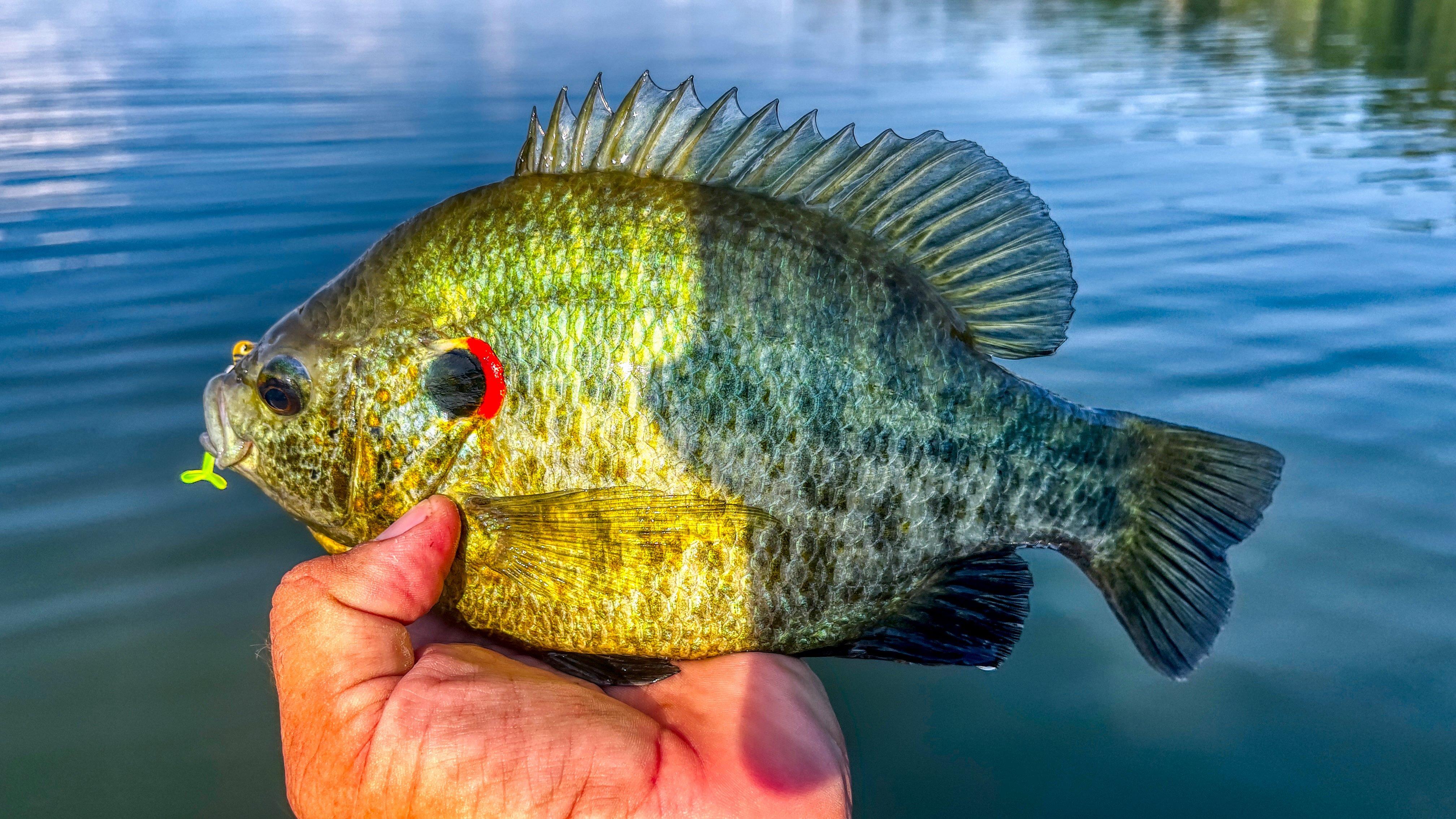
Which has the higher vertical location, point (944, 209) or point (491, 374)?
point (944, 209)

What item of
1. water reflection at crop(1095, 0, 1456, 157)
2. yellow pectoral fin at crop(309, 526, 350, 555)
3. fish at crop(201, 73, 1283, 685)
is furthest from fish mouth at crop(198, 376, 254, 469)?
water reflection at crop(1095, 0, 1456, 157)

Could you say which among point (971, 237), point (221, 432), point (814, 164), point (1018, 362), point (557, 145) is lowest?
point (1018, 362)

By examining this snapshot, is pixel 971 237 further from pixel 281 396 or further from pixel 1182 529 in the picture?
pixel 281 396

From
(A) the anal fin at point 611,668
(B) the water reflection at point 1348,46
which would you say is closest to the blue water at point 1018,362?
(B) the water reflection at point 1348,46

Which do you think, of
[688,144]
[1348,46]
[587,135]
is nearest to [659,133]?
[688,144]

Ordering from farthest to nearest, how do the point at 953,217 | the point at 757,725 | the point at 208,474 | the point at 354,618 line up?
the point at 208,474, the point at 953,217, the point at 757,725, the point at 354,618

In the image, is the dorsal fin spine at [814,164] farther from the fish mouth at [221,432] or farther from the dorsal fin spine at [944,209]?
the fish mouth at [221,432]

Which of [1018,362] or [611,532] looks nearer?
[611,532]

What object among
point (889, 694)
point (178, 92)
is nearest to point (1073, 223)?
point (889, 694)
